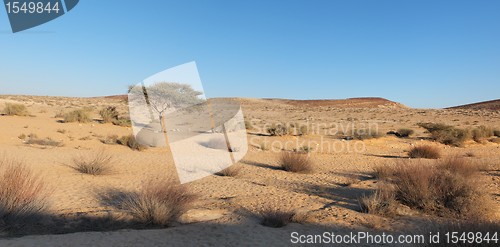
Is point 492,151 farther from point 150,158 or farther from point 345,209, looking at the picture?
point 150,158

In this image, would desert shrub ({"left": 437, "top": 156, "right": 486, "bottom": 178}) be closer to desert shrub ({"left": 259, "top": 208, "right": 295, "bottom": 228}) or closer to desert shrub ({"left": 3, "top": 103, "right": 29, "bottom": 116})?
desert shrub ({"left": 259, "top": 208, "right": 295, "bottom": 228})

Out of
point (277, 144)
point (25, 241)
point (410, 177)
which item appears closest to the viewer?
point (25, 241)

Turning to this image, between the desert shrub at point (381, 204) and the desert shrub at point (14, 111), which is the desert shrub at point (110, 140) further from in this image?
the desert shrub at point (381, 204)

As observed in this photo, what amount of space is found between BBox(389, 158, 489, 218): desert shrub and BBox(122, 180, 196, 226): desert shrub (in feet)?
16.9

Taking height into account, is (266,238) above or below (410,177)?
below

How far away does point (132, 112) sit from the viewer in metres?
35.2

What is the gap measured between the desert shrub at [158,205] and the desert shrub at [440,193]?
5141mm

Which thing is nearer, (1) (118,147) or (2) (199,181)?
(2) (199,181)

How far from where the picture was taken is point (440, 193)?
7934 millimetres

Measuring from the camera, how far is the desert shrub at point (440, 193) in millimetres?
7441

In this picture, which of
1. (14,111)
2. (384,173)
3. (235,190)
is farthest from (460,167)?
(14,111)

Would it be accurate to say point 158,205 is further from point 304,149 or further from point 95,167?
point 304,149

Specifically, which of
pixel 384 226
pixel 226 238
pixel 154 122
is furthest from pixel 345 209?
pixel 154 122

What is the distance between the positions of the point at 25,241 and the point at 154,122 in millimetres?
24875
